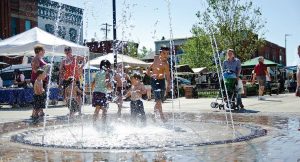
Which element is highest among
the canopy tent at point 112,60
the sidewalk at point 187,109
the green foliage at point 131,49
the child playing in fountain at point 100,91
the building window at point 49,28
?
the building window at point 49,28

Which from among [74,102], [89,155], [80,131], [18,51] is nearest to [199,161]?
[89,155]

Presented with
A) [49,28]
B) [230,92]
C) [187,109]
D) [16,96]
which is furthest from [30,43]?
[49,28]

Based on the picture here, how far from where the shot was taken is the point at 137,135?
7.30 m

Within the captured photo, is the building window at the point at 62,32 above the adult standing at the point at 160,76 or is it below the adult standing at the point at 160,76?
above

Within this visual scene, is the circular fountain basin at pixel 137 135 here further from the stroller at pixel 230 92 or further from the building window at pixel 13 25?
the building window at pixel 13 25

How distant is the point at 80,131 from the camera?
26.8 ft

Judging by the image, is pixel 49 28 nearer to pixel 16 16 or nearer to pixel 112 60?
pixel 16 16

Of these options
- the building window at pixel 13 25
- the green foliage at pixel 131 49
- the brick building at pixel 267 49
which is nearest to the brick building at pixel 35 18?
the building window at pixel 13 25

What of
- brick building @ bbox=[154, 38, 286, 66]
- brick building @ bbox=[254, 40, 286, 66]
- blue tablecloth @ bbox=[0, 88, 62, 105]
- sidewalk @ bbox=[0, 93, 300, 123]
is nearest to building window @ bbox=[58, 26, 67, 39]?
blue tablecloth @ bbox=[0, 88, 62, 105]

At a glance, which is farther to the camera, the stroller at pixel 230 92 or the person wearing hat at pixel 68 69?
the stroller at pixel 230 92

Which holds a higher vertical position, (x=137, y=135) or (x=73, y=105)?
(x=73, y=105)

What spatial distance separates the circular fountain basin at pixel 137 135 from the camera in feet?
20.3

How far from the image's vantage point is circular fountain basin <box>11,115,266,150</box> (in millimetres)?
6199

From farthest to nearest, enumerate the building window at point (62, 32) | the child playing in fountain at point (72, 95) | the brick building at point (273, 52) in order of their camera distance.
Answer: the brick building at point (273, 52) → the building window at point (62, 32) → the child playing in fountain at point (72, 95)
